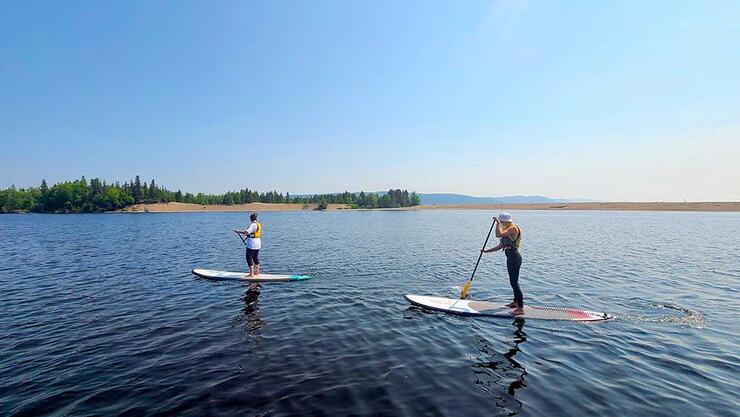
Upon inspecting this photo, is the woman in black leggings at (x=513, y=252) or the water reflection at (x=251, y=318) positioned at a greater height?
the woman in black leggings at (x=513, y=252)

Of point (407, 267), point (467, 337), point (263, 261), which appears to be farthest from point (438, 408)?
point (263, 261)

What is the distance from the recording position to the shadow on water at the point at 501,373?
25.0 feet

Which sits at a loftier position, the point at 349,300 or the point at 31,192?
the point at 31,192

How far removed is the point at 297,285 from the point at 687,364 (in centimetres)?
1542

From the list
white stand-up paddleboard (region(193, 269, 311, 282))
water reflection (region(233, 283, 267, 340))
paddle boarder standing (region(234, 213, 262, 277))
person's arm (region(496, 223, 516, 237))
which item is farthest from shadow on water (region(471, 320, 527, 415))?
A: paddle boarder standing (region(234, 213, 262, 277))

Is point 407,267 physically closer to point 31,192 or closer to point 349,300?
point 349,300

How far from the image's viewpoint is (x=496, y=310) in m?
13.8

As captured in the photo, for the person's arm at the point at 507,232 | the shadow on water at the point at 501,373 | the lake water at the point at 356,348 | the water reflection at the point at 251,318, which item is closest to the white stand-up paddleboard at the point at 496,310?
the lake water at the point at 356,348

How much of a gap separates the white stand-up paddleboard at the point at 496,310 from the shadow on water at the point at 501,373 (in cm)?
219

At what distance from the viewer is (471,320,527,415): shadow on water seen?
7627 mm

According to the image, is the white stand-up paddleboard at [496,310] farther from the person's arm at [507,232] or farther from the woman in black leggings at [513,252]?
the person's arm at [507,232]

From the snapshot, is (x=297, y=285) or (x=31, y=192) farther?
(x=31, y=192)

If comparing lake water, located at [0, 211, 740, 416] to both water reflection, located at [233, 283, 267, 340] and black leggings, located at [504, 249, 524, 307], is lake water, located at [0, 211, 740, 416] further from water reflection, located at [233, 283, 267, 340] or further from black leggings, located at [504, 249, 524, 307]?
black leggings, located at [504, 249, 524, 307]

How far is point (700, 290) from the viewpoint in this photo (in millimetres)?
17906
